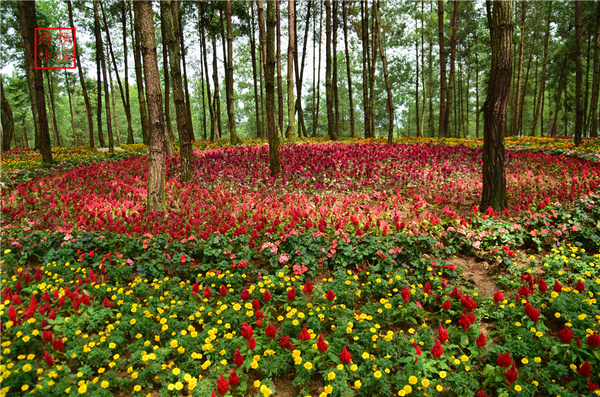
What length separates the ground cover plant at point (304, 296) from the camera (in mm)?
3041

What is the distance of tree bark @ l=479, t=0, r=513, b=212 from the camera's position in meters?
6.36

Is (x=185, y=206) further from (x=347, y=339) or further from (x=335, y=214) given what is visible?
(x=347, y=339)

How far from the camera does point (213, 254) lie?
17.1 ft

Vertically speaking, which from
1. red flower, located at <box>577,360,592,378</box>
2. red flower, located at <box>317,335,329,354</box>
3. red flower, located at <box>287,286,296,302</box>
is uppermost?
red flower, located at <box>287,286,296,302</box>

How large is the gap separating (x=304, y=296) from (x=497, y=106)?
5.70 metres

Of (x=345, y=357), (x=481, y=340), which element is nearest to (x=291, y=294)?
(x=345, y=357)

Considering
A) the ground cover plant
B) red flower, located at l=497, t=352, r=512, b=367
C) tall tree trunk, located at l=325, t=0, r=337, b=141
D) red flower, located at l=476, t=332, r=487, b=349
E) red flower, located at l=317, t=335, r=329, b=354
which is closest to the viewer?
red flower, located at l=497, t=352, r=512, b=367

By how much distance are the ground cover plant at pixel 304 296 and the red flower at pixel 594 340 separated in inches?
0.5

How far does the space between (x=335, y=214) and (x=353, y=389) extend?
417 centimetres

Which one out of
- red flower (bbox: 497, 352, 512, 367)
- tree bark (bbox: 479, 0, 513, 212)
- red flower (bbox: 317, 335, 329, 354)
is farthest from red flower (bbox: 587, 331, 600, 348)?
tree bark (bbox: 479, 0, 513, 212)

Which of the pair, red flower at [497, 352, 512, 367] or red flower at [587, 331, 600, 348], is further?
red flower at [587, 331, 600, 348]

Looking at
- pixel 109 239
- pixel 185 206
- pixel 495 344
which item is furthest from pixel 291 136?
pixel 495 344

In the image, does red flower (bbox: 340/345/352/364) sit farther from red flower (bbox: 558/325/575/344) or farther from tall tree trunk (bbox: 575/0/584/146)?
tall tree trunk (bbox: 575/0/584/146)

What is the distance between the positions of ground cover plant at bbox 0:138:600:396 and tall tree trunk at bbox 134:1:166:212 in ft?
1.77
